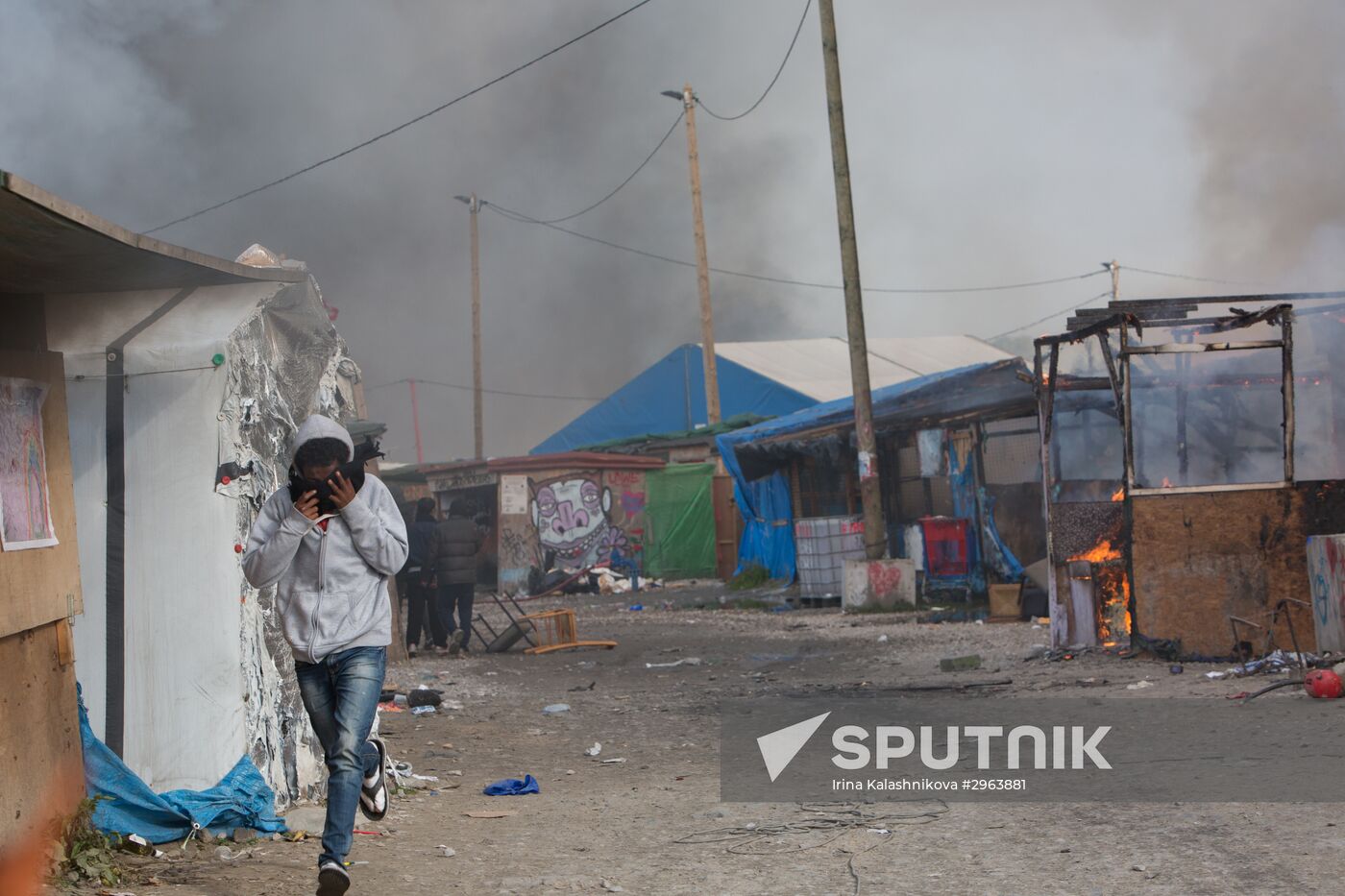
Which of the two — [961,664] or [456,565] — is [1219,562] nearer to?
[961,664]

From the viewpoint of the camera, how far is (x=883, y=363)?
3862 cm

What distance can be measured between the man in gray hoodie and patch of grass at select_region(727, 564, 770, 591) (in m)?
17.3

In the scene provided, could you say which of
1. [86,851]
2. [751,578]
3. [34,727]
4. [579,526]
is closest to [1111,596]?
[86,851]

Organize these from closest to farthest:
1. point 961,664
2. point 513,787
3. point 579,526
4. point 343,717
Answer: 1. point 343,717
2. point 513,787
3. point 961,664
4. point 579,526

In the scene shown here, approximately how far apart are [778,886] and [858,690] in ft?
17.3

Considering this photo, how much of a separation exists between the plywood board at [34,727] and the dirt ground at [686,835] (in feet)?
1.51

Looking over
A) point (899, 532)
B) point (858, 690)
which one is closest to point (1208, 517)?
point (858, 690)

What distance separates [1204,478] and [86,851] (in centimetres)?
915

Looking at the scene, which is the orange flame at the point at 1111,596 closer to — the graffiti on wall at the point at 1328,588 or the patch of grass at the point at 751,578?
the graffiti on wall at the point at 1328,588

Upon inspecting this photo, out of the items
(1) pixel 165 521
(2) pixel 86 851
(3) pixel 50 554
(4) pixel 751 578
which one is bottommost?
(2) pixel 86 851

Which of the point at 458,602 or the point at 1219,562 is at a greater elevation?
Answer: the point at 1219,562

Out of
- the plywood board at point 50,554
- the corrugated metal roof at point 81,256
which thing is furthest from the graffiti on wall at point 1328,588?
the plywood board at point 50,554

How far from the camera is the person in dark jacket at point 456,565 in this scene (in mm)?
14172

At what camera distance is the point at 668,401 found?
121 feet
